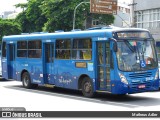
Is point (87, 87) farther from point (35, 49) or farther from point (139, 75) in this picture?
point (35, 49)

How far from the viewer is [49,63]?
18438mm

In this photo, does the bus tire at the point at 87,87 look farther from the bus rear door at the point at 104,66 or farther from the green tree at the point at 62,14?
the green tree at the point at 62,14

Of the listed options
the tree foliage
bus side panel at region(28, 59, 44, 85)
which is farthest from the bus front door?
the tree foliage

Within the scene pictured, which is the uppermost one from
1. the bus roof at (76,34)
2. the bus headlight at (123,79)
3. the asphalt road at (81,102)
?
the bus roof at (76,34)

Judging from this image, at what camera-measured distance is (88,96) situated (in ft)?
51.9

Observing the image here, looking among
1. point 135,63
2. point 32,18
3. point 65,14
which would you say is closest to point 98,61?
point 135,63

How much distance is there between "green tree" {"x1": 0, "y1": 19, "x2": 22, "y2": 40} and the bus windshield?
170ft

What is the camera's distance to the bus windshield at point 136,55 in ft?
47.7

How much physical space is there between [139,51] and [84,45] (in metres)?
2.33

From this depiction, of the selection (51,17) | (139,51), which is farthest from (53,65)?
(51,17)

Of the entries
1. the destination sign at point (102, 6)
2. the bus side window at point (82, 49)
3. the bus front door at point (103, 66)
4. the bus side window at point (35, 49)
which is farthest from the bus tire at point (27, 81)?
the destination sign at point (102, 6)

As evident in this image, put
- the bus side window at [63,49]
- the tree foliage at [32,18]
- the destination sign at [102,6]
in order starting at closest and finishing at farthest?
1. the bus side window at [63,49]
2. the destination sign at [102,6]
3. the tree foliage at [32,18]

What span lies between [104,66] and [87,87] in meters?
1.35

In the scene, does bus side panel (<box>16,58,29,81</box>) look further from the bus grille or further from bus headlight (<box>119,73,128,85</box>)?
the bus grille
